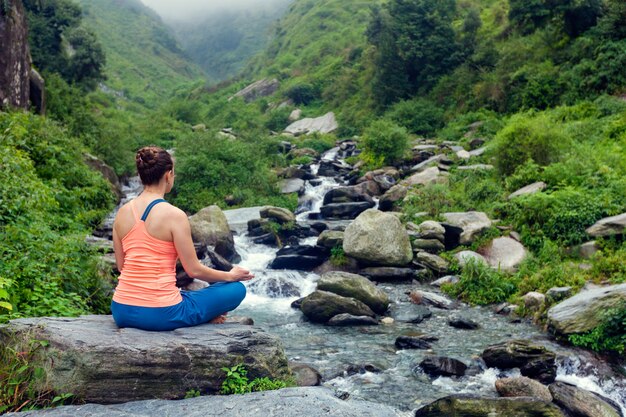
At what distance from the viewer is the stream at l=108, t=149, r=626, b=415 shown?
26.8ft

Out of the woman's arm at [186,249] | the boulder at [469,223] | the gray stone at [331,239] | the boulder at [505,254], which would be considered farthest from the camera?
the gray stone at [331,239]

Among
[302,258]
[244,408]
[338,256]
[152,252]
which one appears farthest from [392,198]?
[244,408]

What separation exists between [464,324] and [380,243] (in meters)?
4.33

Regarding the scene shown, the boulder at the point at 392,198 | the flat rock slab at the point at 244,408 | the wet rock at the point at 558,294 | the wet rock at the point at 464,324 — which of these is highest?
the flat rock slab at the point at 244,408

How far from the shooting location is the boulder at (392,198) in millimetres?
21047

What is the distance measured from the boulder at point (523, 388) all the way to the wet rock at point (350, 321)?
383 cm

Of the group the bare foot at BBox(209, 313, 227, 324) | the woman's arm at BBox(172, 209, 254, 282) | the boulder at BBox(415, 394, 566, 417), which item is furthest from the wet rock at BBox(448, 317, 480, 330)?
the woman's arm at BBox(172, 209, 254, 282)

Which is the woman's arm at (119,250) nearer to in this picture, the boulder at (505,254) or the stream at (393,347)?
the stream at (393,347)

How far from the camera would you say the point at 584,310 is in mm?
9555

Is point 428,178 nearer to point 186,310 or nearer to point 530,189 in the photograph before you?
point 530,189

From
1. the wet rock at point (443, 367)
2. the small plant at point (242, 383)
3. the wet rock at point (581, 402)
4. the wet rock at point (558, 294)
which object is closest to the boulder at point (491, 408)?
the wet rock at point (581, 402)

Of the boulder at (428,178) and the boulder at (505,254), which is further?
the boulder at (428,178)

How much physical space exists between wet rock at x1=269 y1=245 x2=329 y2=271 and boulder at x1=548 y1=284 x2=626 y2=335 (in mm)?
7506

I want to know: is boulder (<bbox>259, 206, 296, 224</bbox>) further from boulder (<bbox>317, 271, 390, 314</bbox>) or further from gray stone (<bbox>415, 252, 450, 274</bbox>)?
boulder (<bbox>317, 271, 390, 314</bbox>)
